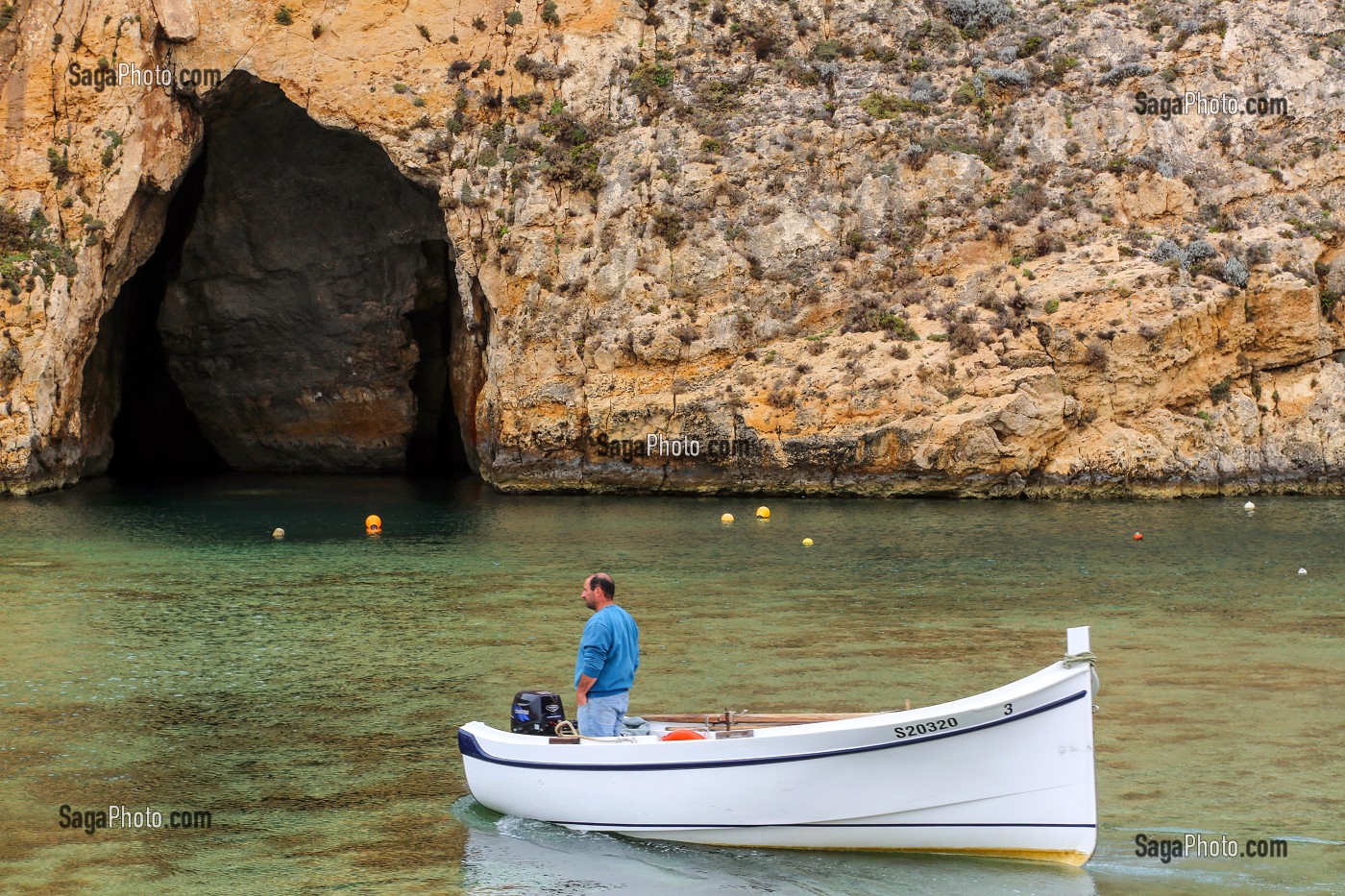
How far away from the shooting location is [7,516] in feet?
125

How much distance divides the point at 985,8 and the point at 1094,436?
63.5 feet

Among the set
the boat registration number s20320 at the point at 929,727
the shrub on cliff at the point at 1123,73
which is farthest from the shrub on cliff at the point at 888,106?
the boat registration number s20320 at the point at 929,727

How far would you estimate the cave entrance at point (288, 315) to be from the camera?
5447 centimetres

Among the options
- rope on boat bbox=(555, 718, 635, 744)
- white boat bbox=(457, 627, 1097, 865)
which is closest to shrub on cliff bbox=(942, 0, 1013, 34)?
rope on boat bbox=(555, 718, 635, 744)

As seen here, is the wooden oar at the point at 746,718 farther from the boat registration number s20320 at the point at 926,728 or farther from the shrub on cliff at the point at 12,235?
the shrub on cliff at the point at 12,235

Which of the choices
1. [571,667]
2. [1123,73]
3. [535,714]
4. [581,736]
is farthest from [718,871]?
[1123,73]

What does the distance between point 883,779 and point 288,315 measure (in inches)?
1938

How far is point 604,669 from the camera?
1304 centimetres

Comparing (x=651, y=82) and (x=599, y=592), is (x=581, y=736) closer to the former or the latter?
(x=599, y=592)

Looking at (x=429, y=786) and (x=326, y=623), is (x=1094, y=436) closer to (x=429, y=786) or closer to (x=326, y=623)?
(x=326, y=623)

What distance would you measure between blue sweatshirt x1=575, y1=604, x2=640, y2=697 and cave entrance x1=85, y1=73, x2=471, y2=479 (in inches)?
1650

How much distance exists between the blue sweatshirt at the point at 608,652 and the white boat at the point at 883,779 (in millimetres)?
609

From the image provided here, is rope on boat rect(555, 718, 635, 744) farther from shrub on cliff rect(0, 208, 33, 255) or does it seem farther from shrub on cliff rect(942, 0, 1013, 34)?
shrub on cliff rect(942, 0, 1013, 34)

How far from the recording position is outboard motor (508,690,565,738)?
13531mm
